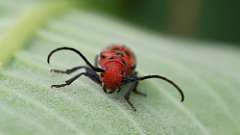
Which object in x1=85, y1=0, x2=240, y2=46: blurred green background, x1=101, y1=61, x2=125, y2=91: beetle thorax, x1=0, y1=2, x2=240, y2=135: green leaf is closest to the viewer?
x1=0, y1=2, x2=240, y2=135: green leaf

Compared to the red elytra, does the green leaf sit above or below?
below

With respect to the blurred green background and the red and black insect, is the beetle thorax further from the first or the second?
the blurred green background

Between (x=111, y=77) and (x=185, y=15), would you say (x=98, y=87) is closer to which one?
(x=111, y=77)

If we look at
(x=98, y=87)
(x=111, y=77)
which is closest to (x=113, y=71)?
(x=111, y=77)

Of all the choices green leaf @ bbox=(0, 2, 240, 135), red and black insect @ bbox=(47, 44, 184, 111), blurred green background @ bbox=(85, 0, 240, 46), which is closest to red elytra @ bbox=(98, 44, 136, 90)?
red and black insect @ bbox=(47, 44, 184, 111)

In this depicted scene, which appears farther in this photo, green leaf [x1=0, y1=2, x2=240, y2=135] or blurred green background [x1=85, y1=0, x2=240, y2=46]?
blurred green background [x1=85, y1=0, x2=240, y2=46]

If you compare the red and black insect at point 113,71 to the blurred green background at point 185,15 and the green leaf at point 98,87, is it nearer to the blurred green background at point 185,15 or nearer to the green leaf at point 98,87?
the green leaf at point 98,87
